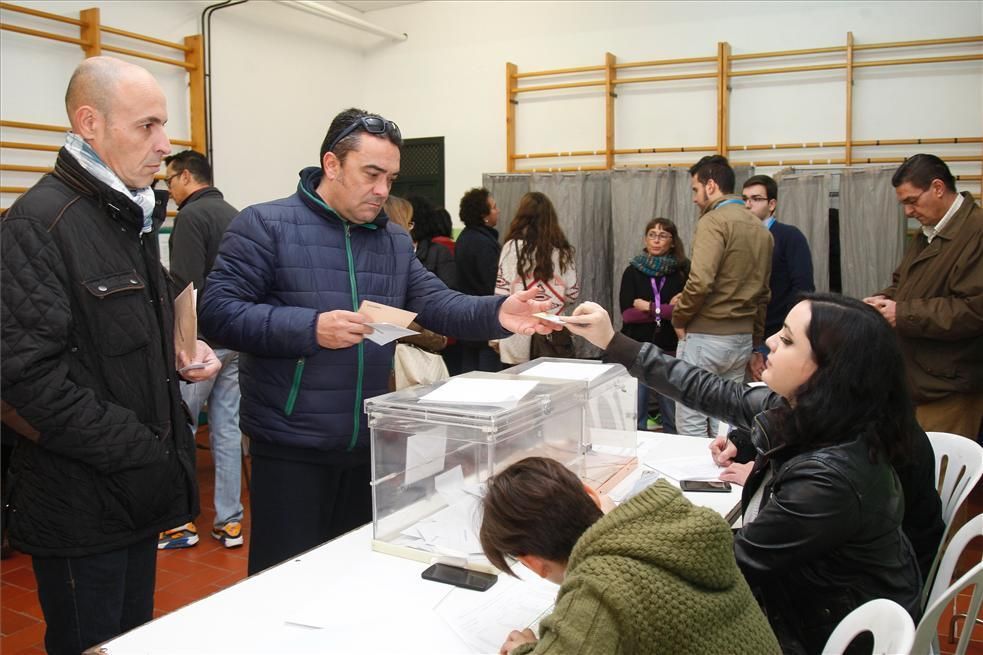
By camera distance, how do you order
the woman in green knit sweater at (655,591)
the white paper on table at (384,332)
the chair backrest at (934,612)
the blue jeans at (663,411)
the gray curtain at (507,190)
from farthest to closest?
the gray curtain at (507,190)
the blue jeans at (663,411)
the white paper on table at (384,332)
the chair backrest at (934,612)
the woman in green knit sweater at (655,591)

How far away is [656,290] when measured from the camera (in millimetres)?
5070

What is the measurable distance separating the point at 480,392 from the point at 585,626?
3.05 feet

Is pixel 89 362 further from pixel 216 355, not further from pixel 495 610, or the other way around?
pixel 216 355

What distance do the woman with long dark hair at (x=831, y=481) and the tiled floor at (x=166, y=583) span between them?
A: 2.42 m

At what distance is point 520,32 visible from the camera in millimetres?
7547

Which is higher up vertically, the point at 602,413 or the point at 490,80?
the point at 490,80

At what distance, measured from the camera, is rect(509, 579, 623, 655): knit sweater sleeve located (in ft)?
3.64

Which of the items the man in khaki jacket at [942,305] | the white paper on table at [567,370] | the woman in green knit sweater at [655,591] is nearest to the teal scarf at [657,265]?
the man in khaki jacket at [942,305]

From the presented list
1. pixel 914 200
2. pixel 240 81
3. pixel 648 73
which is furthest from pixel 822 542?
pixel 240 81

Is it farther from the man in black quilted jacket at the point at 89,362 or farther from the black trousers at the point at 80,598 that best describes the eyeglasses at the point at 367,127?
the black trousers at the point at 80,598

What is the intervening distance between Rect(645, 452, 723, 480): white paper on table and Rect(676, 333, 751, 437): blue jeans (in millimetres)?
1722

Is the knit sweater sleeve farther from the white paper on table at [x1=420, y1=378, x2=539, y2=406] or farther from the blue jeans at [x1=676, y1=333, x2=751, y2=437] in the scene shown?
the blue jeans at [x1=676, y1=333, x2=751, y2=437]

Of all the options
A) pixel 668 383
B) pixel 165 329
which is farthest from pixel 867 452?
pixel 165 329

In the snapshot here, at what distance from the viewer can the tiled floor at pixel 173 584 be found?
9.94 ft
